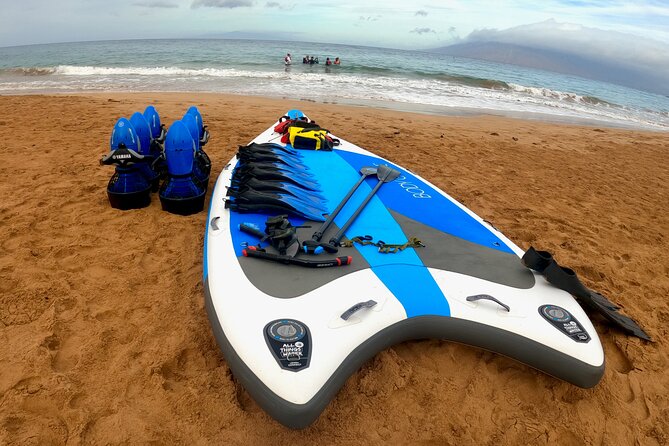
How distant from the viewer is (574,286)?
239cm

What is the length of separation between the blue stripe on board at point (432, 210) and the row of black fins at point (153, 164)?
1.93m

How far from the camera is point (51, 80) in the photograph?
1412 cm

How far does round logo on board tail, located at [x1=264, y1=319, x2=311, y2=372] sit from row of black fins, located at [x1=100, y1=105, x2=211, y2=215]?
7.05ft

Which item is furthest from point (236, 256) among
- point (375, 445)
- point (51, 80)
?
point (51, 80)

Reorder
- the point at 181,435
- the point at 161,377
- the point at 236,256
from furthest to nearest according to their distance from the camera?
the point at 236,256 → the point at 161,377 → the point at 181,435

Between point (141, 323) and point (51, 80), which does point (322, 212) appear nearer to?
point (141, 323)

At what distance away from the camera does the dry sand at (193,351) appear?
183 cm

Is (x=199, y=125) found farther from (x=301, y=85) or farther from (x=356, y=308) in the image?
(x=301, y=85)

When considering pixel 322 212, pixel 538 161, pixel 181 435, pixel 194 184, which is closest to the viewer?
pixel 181 435

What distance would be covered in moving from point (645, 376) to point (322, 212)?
2.55 meters

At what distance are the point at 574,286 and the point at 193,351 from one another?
2564 millimetres

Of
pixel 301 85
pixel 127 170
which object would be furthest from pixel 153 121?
pixel 301 85

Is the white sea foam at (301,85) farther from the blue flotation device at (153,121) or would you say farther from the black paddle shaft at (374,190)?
the black paddle shaft at (374,190)

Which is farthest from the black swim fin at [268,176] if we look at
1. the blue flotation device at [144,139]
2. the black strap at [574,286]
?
the black strap at [574,286]
